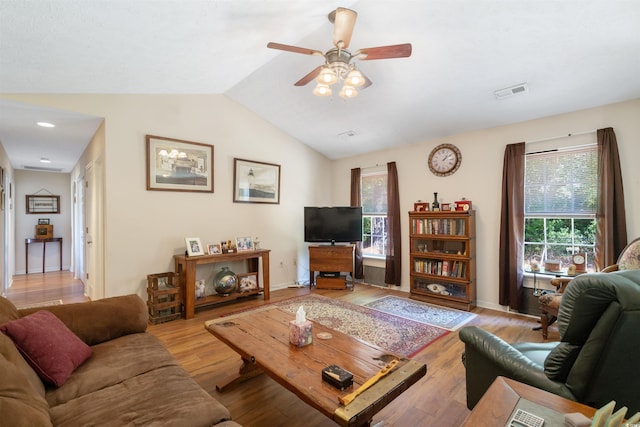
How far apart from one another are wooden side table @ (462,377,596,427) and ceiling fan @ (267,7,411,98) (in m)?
2.12

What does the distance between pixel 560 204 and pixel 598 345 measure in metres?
3.04

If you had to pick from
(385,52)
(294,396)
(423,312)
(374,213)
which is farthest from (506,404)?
(374,213)

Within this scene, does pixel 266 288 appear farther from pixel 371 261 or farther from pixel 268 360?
pixel 268 360

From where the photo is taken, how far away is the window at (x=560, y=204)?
3283mm

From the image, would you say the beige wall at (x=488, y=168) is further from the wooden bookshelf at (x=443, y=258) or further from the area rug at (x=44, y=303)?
the area rug at (x=44, y=303)

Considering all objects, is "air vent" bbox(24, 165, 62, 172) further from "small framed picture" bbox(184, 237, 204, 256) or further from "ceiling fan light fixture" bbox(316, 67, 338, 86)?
"ceiling fan light fixture" bbox(316, 67, 338, 86)

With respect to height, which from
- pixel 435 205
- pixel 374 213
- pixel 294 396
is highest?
pixel 435 205

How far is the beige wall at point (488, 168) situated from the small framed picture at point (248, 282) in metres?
2.43

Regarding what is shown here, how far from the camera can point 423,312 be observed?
12.3ft

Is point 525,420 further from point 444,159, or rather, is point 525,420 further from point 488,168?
point 444,159

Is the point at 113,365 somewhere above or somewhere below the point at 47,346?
below

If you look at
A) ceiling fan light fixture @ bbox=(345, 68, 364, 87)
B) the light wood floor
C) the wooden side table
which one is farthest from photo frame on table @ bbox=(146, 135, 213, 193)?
the wooden side table

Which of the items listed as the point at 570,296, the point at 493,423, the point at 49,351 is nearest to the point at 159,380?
the point at 49,351

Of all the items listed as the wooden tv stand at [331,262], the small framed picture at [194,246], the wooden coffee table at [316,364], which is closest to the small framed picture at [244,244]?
the small framed picture at [194,246]
